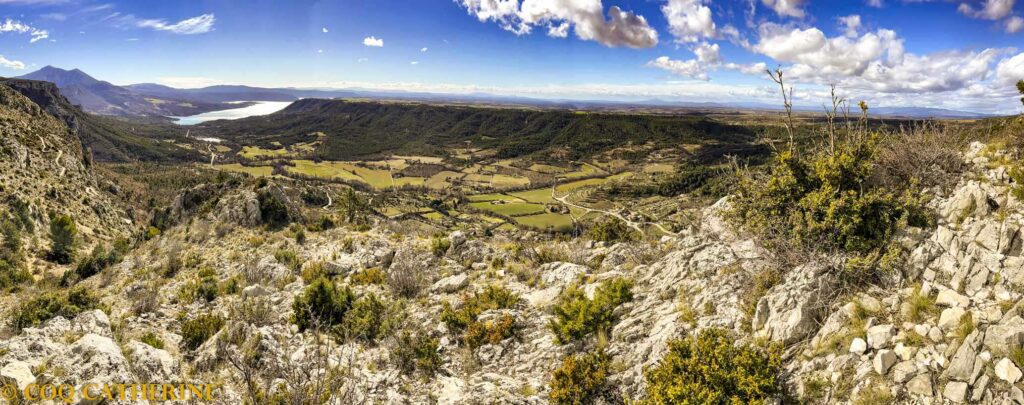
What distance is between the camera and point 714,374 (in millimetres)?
6656

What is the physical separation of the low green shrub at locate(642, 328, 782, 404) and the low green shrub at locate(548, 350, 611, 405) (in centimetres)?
109

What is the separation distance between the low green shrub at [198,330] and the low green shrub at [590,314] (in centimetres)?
938

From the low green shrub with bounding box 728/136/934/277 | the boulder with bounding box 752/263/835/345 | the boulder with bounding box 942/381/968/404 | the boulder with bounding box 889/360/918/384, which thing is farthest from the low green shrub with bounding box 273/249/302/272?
the boulder with bounding box 942/381/968/404

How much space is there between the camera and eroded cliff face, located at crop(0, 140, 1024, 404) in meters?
5.79

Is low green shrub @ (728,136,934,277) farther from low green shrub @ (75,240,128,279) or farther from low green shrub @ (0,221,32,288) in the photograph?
low green shrub @ (0,221,32,288)

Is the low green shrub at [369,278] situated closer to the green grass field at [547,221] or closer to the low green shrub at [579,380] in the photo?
the low green shrub at [579,380]

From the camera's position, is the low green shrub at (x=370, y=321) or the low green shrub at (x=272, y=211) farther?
the low green shrub at (x=272, y=211)

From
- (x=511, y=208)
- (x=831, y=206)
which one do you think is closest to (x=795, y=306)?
(x=831, y=206)

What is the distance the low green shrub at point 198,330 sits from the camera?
36.6 feet

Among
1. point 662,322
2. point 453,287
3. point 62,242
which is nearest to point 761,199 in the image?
point 662,322

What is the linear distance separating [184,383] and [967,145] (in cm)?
1761

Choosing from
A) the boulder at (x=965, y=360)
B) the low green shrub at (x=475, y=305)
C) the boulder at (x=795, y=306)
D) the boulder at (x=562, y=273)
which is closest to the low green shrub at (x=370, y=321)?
the low green shrub at (x=475, y=305)

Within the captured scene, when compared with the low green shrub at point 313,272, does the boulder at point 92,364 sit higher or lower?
higher

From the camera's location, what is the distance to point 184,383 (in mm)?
8461
